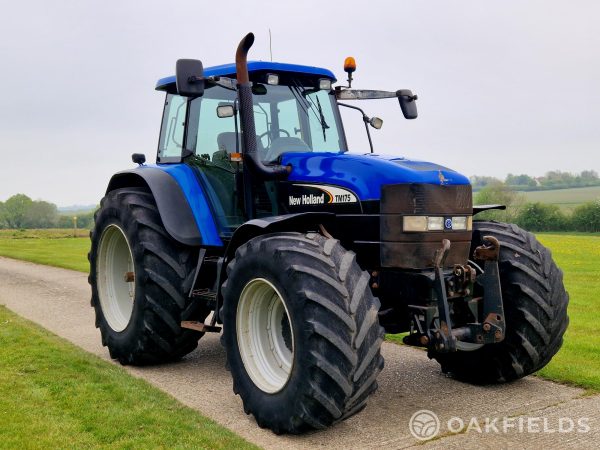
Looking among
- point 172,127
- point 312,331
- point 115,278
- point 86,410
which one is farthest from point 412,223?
point 115,278

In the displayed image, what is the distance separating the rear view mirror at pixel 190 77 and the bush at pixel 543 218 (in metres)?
42.6

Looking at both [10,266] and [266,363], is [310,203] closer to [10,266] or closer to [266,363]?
[266,363]

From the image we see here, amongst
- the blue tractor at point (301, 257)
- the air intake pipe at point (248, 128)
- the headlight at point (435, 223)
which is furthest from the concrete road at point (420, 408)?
the air intake pipe at point (248, 128)

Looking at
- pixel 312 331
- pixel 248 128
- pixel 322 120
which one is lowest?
pixel 312 331

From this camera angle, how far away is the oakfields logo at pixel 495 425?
480 cm

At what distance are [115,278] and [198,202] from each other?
1679mm

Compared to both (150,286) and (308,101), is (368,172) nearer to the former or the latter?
(308,101)

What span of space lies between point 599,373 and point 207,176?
415 centimetres

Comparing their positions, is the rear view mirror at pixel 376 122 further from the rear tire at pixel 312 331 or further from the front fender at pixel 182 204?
→ the rear tire at pixel 312 331

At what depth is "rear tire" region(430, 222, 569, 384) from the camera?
223 inches

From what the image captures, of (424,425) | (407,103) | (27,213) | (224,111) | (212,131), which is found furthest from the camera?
(27,213)

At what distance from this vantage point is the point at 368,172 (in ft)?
17.7

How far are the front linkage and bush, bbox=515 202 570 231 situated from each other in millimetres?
41896

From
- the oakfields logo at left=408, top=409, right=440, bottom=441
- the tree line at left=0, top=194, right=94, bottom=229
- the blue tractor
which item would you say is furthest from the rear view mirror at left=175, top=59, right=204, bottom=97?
the tree line at left=0, top=194, right=94, bottom=229
